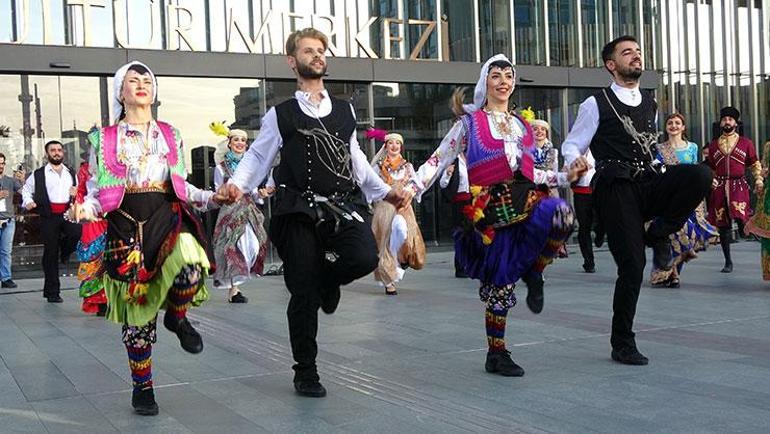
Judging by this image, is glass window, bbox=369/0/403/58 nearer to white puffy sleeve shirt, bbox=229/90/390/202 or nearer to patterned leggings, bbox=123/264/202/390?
white puffy sleeve shirt, bbox=229/90/390/202

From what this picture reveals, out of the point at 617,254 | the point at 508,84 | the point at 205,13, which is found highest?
the point at 205,13

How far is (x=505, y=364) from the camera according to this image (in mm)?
5562

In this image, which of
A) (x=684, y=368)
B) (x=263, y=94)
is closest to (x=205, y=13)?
(x=263, y=94)

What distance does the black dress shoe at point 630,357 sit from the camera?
575cm

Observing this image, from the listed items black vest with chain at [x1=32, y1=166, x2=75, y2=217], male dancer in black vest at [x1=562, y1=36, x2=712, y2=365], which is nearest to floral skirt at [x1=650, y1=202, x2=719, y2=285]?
male dancer in black vest at [x1=562, y1=36, x2=712, y2=365]

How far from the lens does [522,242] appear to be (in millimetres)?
5598

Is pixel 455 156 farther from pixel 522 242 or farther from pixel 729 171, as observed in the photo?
pixel 729 171

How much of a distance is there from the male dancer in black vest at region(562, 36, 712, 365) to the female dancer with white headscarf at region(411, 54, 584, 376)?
35cm

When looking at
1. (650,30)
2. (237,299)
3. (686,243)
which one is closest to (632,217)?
(686,243)

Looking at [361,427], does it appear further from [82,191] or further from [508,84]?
[82,191]

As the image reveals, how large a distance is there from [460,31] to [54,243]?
34.1 ft

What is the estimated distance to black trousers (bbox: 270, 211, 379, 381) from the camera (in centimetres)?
516

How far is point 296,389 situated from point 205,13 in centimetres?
1251

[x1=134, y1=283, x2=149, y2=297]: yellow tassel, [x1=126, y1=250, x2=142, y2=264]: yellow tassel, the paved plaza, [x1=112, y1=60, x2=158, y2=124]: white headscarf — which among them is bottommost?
the paved plaza
